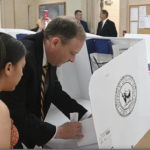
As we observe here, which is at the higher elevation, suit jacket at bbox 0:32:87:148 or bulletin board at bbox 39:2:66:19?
bulletin board at bbox 39:2:66:19

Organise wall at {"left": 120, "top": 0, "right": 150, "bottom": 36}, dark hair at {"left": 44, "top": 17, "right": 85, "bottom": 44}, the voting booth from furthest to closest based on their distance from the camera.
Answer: wall at {"left": 120, "top": 0, "right": 150, "bottom": 36} → dark hair at {"left": 44, "top": 17, "right": 85, "bottom": 44} → the voting booth

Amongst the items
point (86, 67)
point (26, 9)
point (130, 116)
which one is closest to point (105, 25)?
point (26, 9)

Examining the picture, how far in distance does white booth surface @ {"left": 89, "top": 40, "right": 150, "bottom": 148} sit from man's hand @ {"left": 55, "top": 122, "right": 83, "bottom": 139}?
229mm

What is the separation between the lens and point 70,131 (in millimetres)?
1135

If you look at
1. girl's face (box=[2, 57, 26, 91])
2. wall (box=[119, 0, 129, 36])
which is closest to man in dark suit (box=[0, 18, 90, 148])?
girl's face (box=[2, 57, 26, 91])

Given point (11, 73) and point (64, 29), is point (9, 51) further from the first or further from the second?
point (64, 29)

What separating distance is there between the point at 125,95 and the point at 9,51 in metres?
0.35

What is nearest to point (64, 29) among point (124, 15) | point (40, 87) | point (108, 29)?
point (40, 87)

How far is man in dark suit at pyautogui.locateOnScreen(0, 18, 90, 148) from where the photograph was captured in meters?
1.12

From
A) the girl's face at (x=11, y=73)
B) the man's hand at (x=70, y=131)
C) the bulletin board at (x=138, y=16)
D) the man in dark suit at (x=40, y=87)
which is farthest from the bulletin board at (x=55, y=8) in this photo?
the girl's face at (x=11, y=73)

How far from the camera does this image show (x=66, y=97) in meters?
1.51

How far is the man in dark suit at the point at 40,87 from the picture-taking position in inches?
44.2

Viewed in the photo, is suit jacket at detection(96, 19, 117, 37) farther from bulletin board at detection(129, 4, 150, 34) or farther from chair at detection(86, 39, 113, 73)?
chair at detection(86, 39, 113, 73)

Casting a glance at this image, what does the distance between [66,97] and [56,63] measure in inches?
9.4
